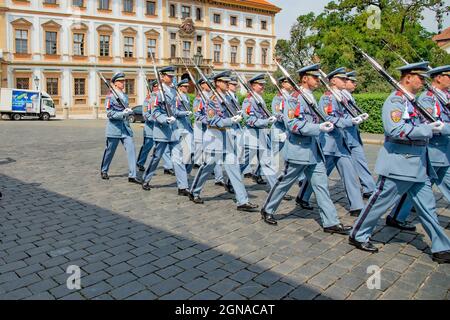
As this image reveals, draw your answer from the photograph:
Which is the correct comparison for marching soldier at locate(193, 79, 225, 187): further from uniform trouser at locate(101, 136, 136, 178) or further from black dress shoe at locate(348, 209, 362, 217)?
black dress shoe at locate(348, 209, 362, 217)

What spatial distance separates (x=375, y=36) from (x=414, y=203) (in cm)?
2339

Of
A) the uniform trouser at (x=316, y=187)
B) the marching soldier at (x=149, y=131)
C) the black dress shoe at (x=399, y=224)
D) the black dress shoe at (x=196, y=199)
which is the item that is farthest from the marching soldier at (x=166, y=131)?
the black dress shoe at (x=399, y=224)

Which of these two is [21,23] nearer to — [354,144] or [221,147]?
[221,147]

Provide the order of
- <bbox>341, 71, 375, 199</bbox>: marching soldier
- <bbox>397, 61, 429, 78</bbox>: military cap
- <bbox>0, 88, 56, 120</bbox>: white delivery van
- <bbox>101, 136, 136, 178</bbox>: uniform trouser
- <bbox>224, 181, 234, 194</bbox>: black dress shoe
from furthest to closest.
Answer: <bbox>0, 88, 56, 120</bbox>: white delivery van → <bbox>101, 136, 136, 178</bbox>: uniform trouser → <bbox>224, 181, 234, 194</bbox>: black dress shoe → <bbox>341, 71, 375, 199</bbox>: marching soldier → <bbox>397, 61, 429, 78</bbox>: military cap

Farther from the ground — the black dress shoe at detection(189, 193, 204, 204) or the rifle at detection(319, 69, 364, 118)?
the rifle at detection(319, 69, 364, 118)

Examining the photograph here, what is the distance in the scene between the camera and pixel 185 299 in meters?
3.74

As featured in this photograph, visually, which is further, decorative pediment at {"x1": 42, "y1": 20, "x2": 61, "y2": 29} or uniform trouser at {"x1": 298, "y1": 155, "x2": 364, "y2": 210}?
decorative pediment at {"x1": 42, "y1": 20, "x2": 61, "y2": 29}

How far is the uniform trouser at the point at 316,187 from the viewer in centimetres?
555

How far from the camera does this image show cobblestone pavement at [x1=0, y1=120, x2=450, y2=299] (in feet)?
12.9

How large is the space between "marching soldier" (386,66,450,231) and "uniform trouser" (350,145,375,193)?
1.54m

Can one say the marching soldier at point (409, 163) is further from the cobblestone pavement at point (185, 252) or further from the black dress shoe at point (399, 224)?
the black dress shoe at point (399, 224)

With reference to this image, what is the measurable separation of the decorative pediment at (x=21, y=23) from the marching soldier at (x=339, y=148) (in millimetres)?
38666

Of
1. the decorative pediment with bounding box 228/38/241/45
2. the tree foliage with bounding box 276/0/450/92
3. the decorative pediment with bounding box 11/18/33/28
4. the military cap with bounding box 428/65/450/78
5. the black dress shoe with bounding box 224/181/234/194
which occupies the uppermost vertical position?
the decorative pediment with bounding box 228/38/241/45

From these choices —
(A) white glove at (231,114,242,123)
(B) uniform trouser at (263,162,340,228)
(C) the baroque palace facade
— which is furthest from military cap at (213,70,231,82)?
(C) the baroque palace facade
